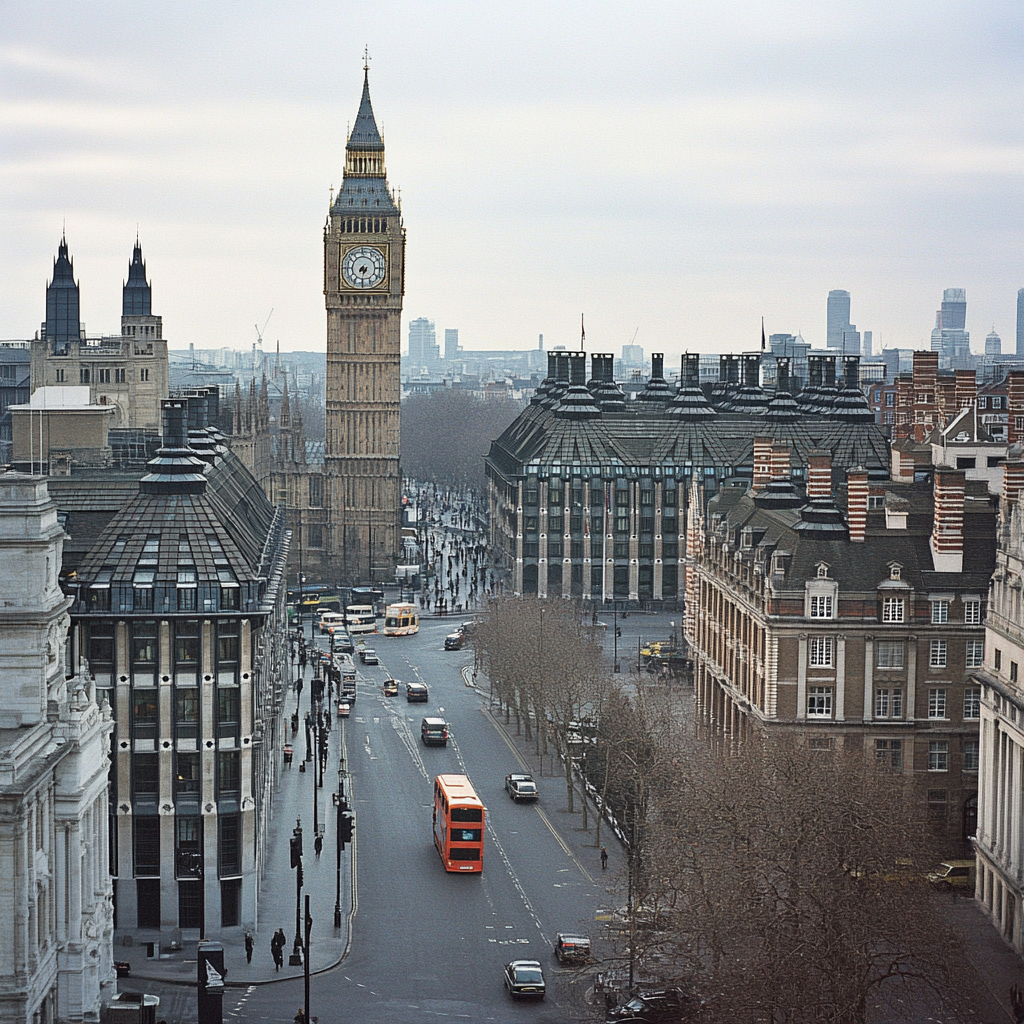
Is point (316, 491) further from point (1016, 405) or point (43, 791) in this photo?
point (43, 791)

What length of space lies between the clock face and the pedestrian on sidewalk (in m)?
120

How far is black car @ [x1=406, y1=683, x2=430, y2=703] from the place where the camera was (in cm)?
13150

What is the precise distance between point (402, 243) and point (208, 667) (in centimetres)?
11524

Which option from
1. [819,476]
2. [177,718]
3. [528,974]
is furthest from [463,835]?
[819,476]

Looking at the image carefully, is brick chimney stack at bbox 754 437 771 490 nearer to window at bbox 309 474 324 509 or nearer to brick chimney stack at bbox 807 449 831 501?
brick chimney stack at bbox 807 449 831 501

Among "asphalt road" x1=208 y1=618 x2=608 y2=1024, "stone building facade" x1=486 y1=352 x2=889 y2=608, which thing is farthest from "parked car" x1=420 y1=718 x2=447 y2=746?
"stone building facade" x1=486 y1=352 x2=889 y2=608

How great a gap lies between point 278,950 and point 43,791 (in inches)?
628

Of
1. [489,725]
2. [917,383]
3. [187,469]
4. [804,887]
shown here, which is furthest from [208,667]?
[917,383]

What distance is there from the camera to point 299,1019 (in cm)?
6725

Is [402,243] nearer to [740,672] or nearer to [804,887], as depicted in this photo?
[740,672]

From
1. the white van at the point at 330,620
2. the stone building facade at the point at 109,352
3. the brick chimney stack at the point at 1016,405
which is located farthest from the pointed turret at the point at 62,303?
the brick chimney stack at the point at 1016,405

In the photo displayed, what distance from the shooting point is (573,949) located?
75.6 meters

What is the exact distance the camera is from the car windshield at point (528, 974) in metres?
71.7

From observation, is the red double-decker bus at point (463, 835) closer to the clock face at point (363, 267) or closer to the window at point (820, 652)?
the window at point (820, 652)
